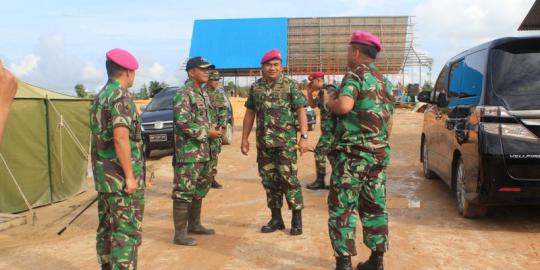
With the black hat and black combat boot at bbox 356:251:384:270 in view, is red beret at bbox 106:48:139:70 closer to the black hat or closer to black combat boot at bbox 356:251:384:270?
the black hat

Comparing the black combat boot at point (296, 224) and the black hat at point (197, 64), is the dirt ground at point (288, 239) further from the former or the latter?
the black hat at point (197, 64)

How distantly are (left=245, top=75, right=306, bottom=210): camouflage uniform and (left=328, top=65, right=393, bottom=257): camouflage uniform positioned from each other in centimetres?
126

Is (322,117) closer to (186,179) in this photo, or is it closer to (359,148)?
(186,179)

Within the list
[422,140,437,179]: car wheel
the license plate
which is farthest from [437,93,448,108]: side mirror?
the license plate

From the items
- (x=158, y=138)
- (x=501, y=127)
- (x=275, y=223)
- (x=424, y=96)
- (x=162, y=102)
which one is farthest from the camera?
(x=162, y=102)

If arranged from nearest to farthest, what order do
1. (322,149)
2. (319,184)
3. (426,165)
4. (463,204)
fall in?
(463,204) < (322,149) < (319,184) < (426,165)

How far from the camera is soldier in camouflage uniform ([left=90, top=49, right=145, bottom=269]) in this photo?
327 centimetres

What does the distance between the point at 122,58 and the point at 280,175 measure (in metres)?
2.10

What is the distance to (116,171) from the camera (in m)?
3.34

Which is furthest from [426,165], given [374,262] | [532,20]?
[374,262]

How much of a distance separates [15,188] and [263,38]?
92.7 feet

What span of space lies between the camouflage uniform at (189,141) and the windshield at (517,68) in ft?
9.08

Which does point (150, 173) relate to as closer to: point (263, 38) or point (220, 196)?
point (220, 196)

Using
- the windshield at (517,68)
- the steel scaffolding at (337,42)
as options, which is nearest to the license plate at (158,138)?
the windshield at (517,68)
